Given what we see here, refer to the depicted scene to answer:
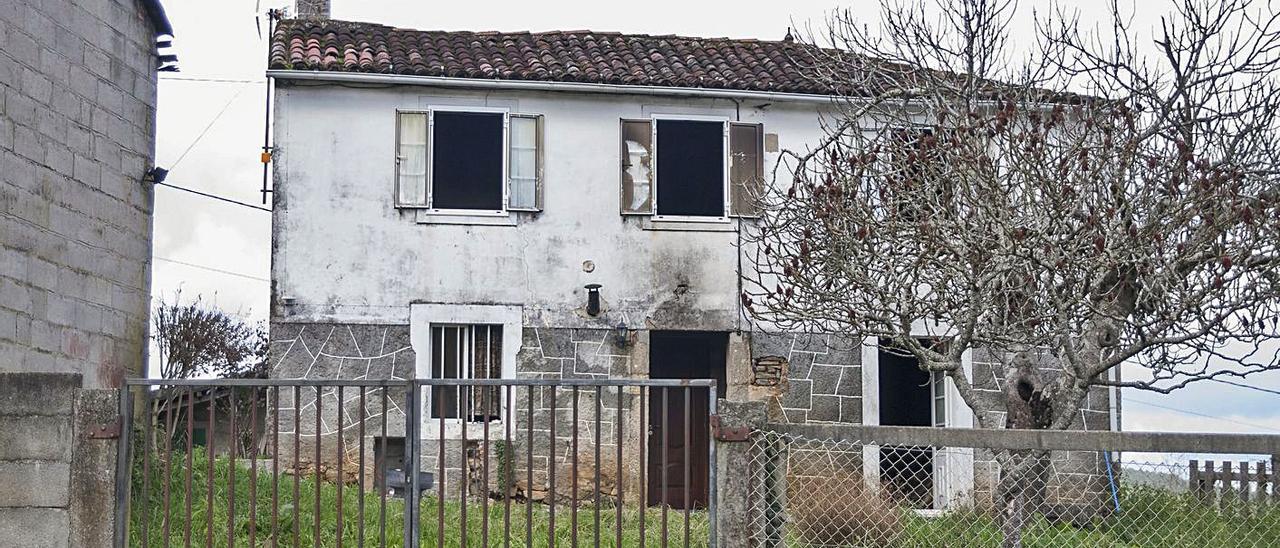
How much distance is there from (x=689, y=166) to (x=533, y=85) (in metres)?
1.90

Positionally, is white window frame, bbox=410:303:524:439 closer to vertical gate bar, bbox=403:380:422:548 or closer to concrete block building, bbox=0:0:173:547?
concrete block building, bbox=0:0:173:547

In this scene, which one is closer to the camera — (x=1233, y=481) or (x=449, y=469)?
(x=1233, y=481)

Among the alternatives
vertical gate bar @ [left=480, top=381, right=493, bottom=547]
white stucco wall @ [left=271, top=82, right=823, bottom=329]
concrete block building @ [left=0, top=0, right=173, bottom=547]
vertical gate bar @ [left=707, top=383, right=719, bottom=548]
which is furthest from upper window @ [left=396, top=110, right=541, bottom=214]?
vertical gate bar @ [left=707, top=383, right=719, bottom=548]

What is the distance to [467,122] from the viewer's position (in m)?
14.5

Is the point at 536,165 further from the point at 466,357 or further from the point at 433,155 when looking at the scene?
the point at 466,357

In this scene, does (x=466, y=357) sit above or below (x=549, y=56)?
below

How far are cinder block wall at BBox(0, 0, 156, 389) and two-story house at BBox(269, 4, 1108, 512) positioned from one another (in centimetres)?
208

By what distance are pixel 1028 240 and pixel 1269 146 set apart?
190 cm

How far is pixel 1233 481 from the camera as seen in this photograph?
7977mm

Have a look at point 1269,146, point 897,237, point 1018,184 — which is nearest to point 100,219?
point 897,237

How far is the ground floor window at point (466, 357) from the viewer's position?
14234 millimetres

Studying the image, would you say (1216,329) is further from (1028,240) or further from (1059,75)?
(1059,75)

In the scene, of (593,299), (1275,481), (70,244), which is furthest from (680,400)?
(1275,481)

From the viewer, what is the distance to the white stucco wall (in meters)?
14.1
